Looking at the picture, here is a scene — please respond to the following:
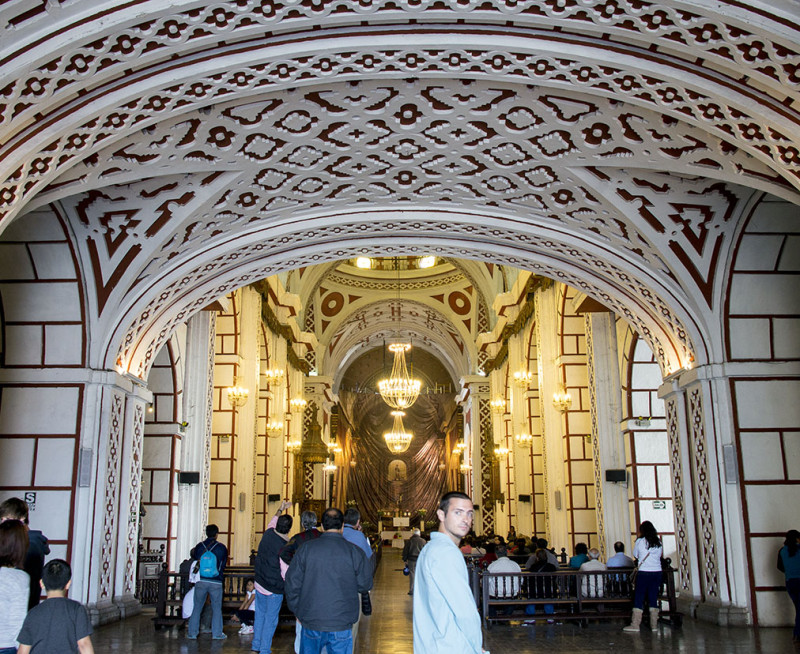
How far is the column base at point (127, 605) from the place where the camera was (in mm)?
9266

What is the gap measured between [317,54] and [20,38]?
2.14 metres

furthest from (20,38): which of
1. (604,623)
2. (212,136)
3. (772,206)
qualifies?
(604,623)

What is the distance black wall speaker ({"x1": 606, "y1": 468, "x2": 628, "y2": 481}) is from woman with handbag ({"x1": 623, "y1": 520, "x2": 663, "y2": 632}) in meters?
3.87

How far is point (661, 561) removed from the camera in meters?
8.98

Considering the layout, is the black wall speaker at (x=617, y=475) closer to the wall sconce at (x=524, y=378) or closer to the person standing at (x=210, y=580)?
the wall sconce at (x=524, y=378)

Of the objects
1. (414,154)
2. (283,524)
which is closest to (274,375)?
(414,154)

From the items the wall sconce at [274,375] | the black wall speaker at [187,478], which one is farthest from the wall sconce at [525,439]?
the black wall speaker at [187,478]

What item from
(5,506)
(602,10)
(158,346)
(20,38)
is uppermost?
(602,10)

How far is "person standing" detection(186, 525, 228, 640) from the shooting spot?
25.5ft

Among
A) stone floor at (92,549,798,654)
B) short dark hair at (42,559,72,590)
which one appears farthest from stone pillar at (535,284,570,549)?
short dark hair at (42,559,72,590)

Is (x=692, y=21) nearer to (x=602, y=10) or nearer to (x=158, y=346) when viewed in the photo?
(x=602, y=10)

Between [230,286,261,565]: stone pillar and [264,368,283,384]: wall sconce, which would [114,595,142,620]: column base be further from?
[264,368,283,384]: wall sconce

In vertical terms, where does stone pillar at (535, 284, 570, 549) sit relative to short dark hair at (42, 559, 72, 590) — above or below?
above

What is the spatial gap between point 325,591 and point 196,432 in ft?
30.3
